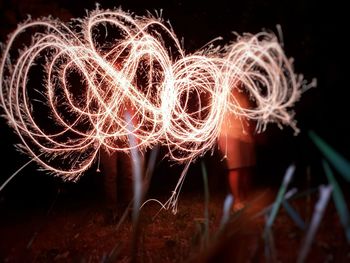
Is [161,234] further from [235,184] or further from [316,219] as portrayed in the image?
[316,219]

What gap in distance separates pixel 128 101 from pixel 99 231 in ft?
6.28

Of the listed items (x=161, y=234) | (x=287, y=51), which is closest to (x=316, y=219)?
(x=161, y=234)

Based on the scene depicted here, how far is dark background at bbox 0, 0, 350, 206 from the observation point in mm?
8227

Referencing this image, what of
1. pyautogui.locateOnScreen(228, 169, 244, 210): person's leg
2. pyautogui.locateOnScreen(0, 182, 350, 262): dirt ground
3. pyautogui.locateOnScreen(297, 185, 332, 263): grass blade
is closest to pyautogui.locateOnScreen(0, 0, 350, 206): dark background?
pyautogui.locateOnScreen(228, 169, 244, 210): person's leg

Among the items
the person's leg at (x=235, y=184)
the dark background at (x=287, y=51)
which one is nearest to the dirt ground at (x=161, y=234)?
the person's leg at (x=235, y=184)

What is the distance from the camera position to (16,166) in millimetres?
11102

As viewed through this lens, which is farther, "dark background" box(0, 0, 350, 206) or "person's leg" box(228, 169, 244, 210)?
"dark background" box(0, 0, 350, 206)

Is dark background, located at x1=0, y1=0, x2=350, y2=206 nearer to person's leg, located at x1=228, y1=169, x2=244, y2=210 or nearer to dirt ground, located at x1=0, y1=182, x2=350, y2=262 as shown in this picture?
person's leg, located at x1=228, y1=169, x2=244, y2=210

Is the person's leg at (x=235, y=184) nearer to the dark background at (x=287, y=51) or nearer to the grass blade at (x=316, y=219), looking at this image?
the dark background at (x=287, y=51)

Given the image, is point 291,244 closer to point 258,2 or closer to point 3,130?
point 258,2

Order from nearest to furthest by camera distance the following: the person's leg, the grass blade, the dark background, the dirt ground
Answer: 1. the grass blade
2. the dirt ground
3. the person's leg
4. the dark background

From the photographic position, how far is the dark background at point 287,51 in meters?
8.23

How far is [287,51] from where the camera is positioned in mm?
8555

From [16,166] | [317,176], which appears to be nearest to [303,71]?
[317,176]
